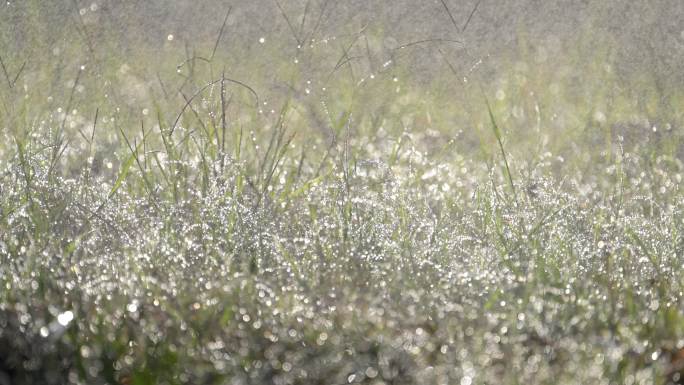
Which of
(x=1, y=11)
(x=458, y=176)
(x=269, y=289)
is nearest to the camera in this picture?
(x=269, y=289)

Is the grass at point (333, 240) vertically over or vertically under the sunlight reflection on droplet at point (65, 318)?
under

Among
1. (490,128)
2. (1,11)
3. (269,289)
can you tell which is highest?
(1,11)

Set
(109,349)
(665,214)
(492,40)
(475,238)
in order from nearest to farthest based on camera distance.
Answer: (109,349)
(475,238)
(665,214)
(492,40)

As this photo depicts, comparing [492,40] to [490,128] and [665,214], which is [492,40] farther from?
[665,214]

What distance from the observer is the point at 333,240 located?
159 cm

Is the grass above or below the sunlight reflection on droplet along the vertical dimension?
below

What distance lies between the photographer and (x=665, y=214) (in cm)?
177

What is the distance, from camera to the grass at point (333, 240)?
130cm

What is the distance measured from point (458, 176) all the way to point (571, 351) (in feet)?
2.44

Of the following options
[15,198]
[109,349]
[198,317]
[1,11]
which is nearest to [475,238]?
[198,317]

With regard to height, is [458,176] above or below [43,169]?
below

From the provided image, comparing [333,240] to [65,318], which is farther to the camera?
[333,240]

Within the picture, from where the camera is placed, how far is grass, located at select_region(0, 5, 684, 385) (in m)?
1.30

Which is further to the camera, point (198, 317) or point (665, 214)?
point (665, 214)
